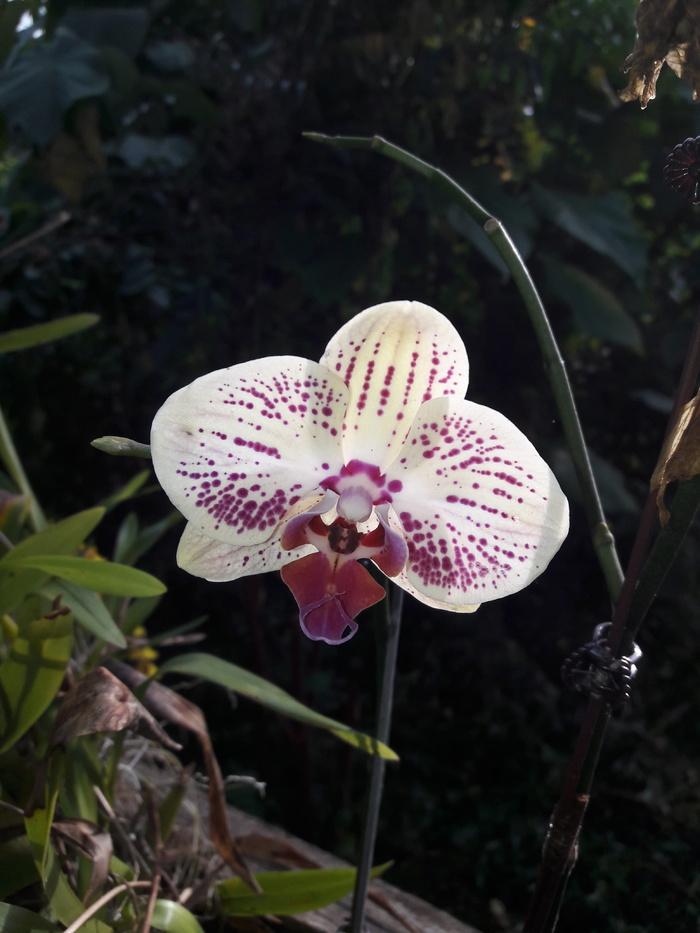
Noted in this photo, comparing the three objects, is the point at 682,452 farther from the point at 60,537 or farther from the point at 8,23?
the point at 8,23

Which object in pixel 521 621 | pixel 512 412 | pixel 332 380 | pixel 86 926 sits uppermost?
pixel 332 380

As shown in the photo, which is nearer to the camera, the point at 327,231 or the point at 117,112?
the point at 117,112

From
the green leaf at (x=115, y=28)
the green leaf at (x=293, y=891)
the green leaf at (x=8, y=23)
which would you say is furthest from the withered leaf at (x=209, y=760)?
the green leaf at (x=115, y=28)

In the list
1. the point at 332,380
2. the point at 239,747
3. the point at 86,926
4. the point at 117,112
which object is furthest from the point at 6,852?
the point at 117,112

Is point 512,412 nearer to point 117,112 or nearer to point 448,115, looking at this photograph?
point 448,115

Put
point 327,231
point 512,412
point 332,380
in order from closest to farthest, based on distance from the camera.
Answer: point 332,380
point 327,231
point 512,412

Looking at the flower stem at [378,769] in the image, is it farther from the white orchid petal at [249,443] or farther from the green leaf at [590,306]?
the green leaf at [590,306]

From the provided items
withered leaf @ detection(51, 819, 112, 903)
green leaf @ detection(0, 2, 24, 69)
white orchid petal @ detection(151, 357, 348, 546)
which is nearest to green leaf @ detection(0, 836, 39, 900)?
withered leaf @ detection(51, 819, 112, 903)

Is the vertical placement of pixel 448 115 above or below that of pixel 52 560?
above
